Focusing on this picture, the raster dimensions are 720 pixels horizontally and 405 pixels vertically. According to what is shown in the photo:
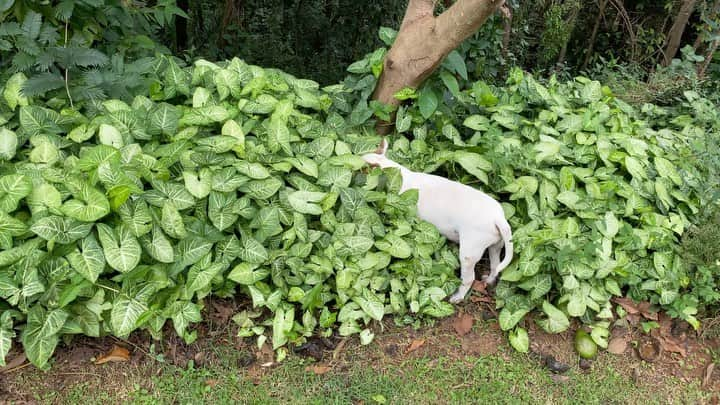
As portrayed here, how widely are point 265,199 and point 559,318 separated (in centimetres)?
157

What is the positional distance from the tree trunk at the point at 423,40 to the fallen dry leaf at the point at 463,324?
1.37 meters

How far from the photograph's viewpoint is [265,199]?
262cm

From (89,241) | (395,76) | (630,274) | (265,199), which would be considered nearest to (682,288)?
(630,274)

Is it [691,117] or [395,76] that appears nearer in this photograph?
[395,76]

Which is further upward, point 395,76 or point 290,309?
point 395,76

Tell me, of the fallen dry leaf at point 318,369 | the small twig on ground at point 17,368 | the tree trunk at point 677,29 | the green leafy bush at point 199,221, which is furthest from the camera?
the tree trunk at point 677,29

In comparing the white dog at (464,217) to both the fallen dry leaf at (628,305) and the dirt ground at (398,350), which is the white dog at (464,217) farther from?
the fallen dry leaf at (628,305)

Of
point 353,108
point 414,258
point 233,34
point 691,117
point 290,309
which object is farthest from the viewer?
point 233,34

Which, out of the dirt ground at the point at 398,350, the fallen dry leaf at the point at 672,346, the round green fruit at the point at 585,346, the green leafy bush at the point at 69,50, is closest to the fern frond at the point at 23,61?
the green leafy bush at the point at 69,50

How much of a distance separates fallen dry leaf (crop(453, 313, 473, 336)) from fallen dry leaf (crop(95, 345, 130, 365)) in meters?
1.58

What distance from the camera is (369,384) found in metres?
2.51

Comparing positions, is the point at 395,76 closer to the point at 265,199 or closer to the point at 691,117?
the point at 265,199

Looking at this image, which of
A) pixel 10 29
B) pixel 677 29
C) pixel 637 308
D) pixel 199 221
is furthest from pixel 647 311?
pixel 677 29

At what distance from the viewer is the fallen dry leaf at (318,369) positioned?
253 cm
